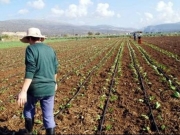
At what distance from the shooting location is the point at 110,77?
43.3ft

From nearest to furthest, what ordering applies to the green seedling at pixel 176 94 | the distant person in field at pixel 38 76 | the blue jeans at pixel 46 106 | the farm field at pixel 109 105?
the distant person in field at pixel 38 76 < the blue jeans at pixel 46 106 < the farm field at pixel 109 105 < the green seedling at pixel 176 94

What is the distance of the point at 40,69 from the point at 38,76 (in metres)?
0.12

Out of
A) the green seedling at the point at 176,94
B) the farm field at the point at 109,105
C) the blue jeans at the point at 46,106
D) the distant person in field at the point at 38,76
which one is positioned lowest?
the farm field at the point at 109,105

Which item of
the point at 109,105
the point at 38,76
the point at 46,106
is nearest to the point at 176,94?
the point at 109,105

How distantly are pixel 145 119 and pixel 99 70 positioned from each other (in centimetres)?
846

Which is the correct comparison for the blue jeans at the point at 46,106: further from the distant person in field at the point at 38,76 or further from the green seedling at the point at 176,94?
the green seedling at the point at 176,94

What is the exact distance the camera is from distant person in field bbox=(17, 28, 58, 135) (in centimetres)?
485

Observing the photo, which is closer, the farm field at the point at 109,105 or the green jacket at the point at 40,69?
the green jacket at the point at 40,69

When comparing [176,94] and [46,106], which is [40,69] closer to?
[46,106]

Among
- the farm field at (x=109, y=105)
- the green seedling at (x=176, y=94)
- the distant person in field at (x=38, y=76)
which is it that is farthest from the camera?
the green seedling at (x=176, y=94)

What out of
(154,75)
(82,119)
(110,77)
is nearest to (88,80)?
(110,77)

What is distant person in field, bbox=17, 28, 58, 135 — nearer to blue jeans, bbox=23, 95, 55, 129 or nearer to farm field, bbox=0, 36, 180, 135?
blue jeans, bbox=23, 95, 55, 129

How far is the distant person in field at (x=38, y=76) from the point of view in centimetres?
485

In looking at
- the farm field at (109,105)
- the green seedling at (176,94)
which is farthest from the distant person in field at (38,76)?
the green seedling at (176,94)
